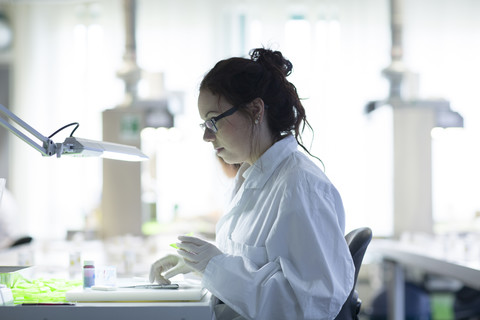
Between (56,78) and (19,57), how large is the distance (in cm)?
44

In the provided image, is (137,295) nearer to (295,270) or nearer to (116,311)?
(116,311)

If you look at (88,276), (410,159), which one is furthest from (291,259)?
(410,159)

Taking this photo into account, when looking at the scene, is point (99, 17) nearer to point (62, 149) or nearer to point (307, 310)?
point (62, 149)

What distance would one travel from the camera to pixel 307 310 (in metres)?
1.57

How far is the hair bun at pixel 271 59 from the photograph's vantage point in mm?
1928

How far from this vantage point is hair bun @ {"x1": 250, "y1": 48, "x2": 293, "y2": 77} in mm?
1928

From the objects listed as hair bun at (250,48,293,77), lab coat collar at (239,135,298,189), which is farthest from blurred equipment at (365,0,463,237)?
lab coat collar at (239,135,298,189)

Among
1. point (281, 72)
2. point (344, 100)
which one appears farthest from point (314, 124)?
point (281, 72)

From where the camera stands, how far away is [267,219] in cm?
174

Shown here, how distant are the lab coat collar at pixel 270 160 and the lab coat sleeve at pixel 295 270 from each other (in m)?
0.19

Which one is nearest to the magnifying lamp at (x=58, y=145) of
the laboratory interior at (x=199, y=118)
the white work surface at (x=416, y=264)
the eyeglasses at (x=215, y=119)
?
the eyeglasses at (x=215, y=119)

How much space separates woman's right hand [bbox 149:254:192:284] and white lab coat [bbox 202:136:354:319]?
0.62 ft

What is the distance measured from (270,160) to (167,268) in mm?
486

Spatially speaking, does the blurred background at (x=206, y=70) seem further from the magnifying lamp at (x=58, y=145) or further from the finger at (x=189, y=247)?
the finger at (x=189, y=247)
